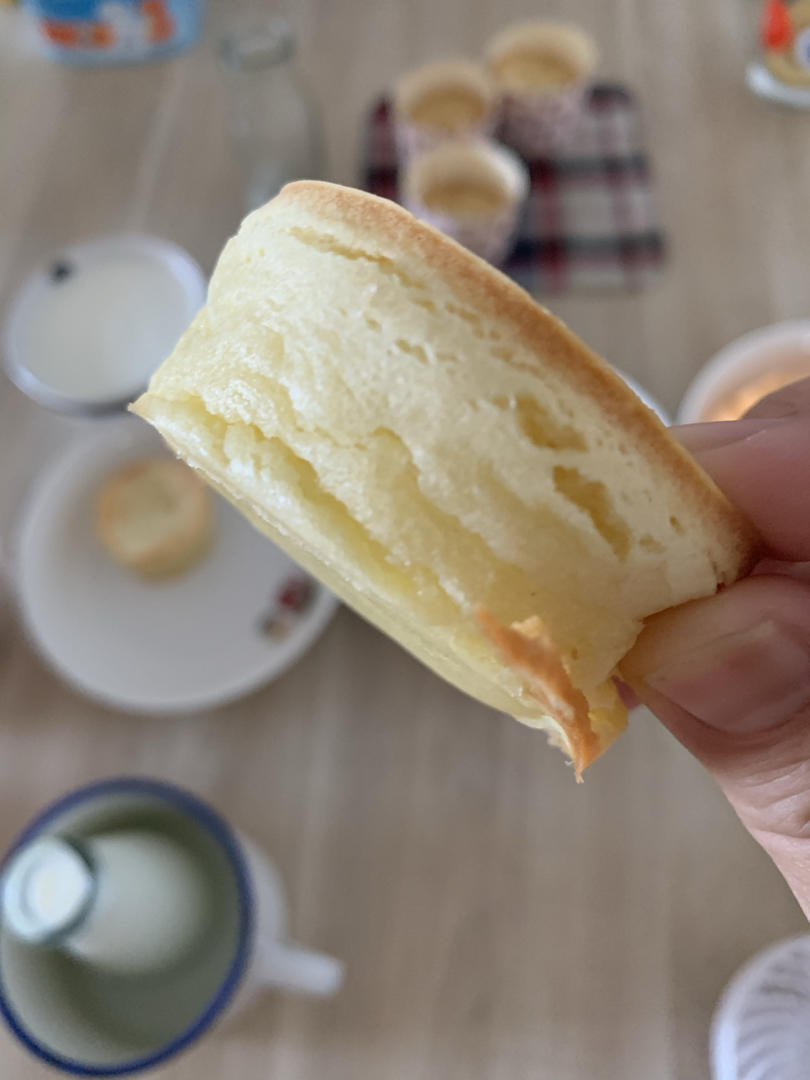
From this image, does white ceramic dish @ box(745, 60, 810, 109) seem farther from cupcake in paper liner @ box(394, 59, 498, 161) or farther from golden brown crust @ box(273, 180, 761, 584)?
golden brown crust @ box(273, 180, 761, 584)

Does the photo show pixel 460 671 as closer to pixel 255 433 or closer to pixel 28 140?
pixel 255 433

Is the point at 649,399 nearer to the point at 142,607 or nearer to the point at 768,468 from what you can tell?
the point at 768,468

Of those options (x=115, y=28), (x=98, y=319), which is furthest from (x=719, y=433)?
(x=115, y=28)

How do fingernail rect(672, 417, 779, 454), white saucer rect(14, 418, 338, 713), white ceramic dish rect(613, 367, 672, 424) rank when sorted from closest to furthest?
fingernail rect(672, 417, 779, 454)
white saucer rect(14, 418, 338, 713)
white ceramic dish rect(613, 367, 672, 424)

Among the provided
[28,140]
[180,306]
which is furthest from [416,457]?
[28,140]

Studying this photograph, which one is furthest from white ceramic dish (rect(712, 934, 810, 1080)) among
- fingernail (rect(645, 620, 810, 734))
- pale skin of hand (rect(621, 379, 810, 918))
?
fingernail (rect(645, 620, 810, 734))

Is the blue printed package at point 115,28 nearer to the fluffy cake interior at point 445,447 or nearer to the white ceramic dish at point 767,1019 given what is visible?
the fluffy cake interior at point 445,447

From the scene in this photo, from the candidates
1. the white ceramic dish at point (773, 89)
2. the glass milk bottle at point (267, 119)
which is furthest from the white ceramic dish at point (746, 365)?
the glass milk bottle at point (267, 119)

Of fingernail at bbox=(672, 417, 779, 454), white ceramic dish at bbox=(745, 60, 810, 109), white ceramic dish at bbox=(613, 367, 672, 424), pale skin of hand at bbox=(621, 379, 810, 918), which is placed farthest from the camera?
white ceramic dish at bbox=(745, 60, 810, 109)

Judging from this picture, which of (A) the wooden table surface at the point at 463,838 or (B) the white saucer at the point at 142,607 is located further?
(B) the white saucer at the point at 142,607
